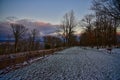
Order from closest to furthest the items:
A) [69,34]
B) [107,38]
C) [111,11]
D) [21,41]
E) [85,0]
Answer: [111,11], [85,0], [21,41], [107,38], [69,34]

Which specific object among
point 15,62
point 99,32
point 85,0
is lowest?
point 15,62

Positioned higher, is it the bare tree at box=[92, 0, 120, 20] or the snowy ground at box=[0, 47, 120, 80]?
the bare tree at box=[92, 0, 120, 20]

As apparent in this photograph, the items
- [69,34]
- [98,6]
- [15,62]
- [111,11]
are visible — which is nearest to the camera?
[15,62]

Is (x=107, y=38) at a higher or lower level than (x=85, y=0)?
lower

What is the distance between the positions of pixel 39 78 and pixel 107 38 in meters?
41.3

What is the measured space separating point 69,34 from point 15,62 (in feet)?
141

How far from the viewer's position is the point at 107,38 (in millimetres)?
45688

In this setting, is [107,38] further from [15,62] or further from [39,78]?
[39,78]

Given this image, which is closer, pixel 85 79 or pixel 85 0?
pixel 85 79

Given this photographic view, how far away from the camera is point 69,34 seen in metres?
55.1

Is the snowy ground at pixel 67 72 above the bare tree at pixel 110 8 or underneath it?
underneath

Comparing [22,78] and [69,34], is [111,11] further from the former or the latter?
[69,34]

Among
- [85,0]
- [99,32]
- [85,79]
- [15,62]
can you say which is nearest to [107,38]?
[99,32]

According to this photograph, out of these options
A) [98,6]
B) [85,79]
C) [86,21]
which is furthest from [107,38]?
[85,79]
